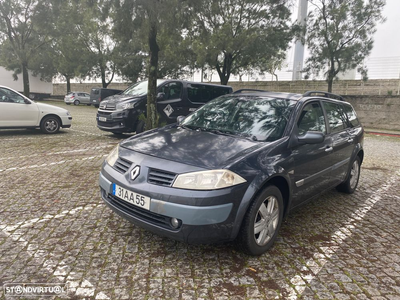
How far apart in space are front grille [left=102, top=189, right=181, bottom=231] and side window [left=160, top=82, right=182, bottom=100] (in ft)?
24.0

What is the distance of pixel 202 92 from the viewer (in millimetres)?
10898

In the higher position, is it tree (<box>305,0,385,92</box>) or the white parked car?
tree (<box>305,0,385,92</box>)

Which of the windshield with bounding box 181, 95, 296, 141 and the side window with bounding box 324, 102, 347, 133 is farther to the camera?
the side window with bounding box 324, 102, 347, 133

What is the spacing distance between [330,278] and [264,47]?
1739cm

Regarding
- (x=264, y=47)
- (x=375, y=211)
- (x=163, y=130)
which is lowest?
(x=375, y=211)

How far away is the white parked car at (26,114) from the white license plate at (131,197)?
7.64 meters

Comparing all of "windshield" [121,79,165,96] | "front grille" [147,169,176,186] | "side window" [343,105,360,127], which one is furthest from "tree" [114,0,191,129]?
"front grille" [147,169,176,186]

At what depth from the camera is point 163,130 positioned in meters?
3.88

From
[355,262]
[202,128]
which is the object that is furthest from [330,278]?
[202,128]

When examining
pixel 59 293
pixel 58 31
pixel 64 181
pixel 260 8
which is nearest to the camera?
pixel 59 293

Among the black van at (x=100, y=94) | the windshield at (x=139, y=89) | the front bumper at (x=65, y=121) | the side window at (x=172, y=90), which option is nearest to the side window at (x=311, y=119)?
the side window at (x=172, y=90)

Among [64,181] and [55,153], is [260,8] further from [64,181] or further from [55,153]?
[64,181]

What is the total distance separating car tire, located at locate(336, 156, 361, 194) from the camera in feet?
16.7

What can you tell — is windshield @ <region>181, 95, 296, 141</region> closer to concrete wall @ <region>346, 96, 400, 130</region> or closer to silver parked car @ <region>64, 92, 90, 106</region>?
concrete wall @ <region>346, 96, 400, 130</region>
